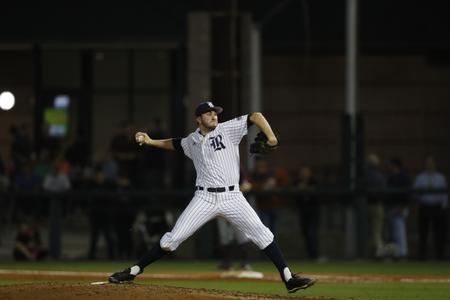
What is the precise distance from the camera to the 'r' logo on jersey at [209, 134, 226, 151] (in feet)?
40.5

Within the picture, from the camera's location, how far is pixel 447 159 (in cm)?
2538

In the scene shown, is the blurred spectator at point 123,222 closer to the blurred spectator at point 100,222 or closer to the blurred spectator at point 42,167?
the blurred spectator at point 100,222

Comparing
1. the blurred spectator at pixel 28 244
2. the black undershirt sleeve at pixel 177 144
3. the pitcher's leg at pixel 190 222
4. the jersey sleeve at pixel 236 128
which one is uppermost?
the jersey sleeve at pixel 236 128

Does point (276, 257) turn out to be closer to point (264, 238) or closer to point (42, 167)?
point (264, 238)

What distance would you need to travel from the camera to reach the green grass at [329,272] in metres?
13.8

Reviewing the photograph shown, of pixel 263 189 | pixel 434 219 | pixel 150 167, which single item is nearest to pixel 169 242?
pixel 263 189

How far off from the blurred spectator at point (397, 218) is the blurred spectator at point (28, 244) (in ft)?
19.2

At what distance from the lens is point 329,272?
58.7 feet

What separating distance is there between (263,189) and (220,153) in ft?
27.4

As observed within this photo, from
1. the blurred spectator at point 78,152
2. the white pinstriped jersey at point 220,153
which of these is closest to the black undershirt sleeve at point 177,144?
the white pinstriped jersey at point 220,153

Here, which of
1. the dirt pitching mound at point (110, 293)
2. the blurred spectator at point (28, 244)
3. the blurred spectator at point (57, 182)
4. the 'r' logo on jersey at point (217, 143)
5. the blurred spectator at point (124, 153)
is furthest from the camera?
the blurred spectator at point (124, 153)

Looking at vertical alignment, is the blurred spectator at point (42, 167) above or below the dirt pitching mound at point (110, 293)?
above

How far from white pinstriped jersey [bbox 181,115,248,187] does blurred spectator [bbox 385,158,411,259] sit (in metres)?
8.79

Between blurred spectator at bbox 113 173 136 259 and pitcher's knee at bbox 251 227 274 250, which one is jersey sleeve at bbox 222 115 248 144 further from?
blurred spectator at bbox 113 173 136 259
